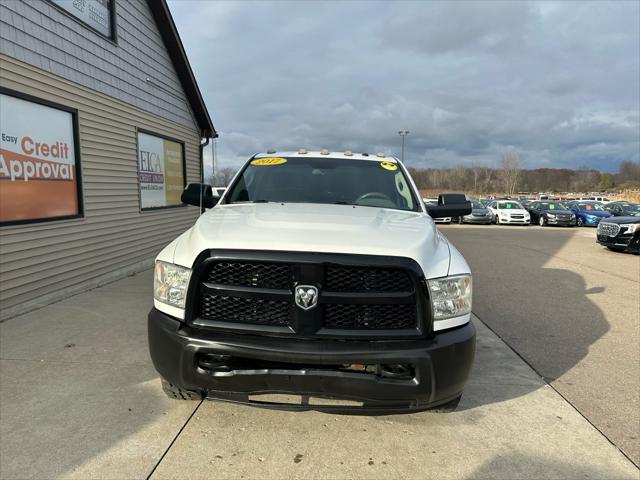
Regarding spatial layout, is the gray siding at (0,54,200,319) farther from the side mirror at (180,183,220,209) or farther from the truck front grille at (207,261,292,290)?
the truck front grille at (207,261,292,290)

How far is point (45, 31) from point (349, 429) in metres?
6.45

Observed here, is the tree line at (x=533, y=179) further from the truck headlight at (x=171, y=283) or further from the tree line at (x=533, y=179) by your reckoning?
the truck headlight at (x=171, y=283)

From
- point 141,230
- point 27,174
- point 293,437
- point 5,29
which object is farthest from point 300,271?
point 141,230

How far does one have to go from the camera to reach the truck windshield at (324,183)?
3.67 metres

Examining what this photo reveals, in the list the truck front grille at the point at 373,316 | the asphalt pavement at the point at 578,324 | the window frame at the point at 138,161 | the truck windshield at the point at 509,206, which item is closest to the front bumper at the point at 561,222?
the truck windshield at the point at 509,206

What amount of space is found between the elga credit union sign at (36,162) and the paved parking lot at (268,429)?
2053 mm

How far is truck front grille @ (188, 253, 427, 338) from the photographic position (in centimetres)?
225

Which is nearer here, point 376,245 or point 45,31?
point 376,245

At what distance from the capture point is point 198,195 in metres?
3.82

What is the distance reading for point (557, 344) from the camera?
4.52m

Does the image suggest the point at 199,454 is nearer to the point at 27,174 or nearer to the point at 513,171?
the point at 27,174

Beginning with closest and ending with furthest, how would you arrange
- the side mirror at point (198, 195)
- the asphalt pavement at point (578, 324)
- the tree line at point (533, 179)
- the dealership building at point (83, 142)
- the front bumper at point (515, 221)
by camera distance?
1. the asphalt pavement at point (578, 324)
2. the side mirror at point (198, 195)
3. the dealership building at point (83, 142)
4. the front bumper at point (515, 221)
5. the tree line at point (533, 179)

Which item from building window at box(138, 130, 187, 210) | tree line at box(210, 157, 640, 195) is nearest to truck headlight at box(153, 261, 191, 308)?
building window at box(138, 130, 187, 210)

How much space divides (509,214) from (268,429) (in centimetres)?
2555
